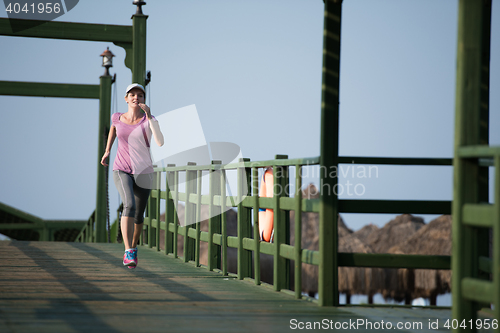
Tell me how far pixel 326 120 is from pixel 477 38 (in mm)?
1533

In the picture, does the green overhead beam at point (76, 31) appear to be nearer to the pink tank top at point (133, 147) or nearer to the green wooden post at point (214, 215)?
the green wooden post at point (214, 215)

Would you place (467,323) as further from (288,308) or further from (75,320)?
(75,320)

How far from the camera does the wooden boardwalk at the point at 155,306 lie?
152 inches

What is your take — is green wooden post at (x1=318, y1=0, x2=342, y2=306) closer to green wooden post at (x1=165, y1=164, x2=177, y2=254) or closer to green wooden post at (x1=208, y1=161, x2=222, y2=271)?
green wooden post at (x1=208, y1=161, x2=222, y2=271)

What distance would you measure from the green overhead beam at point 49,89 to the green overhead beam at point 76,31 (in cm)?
402

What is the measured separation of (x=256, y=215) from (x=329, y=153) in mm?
1499

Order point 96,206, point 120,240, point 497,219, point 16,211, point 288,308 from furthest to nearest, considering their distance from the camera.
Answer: point 16,211 < point 96,206 < point 120,240 < point 288,308 < point 497,219

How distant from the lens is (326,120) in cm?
481

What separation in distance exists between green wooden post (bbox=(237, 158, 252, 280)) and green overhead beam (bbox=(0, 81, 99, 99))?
9158 mm

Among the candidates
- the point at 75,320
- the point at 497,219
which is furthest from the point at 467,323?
the point at 75,320

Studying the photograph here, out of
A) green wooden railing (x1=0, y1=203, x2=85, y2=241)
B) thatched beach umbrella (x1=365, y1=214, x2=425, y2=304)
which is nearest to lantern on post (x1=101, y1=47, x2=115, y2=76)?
green wooden railing (x1=0, y1=203, x2=85, y2=241)

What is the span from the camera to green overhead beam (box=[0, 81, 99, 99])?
48.1ft

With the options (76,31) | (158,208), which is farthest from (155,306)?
(76,31)

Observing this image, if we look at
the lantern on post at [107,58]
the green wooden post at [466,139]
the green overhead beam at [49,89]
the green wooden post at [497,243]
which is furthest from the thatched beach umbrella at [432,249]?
the green wooden post at [497,243]
